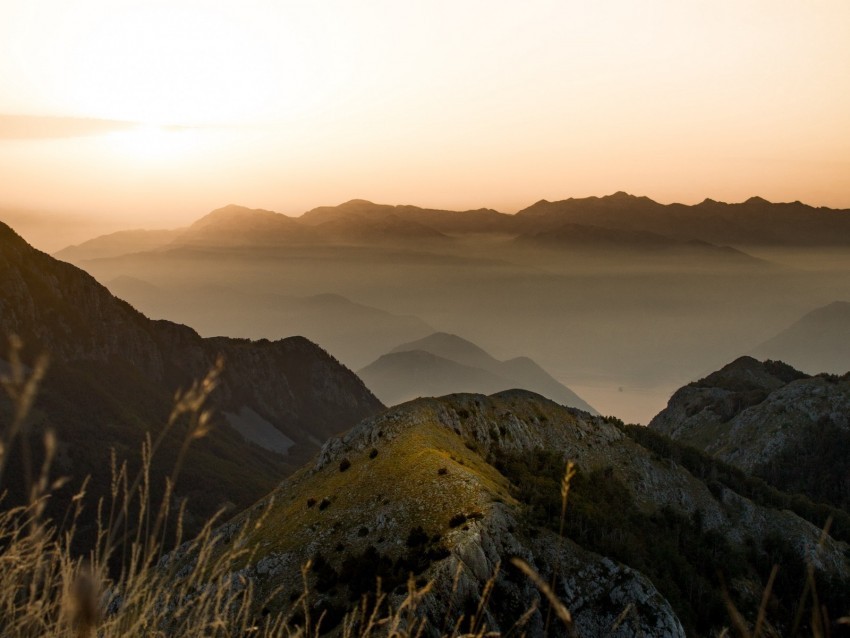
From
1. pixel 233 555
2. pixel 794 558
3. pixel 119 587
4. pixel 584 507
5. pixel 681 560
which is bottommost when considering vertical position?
pixel 794 558

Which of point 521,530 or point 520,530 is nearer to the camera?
point 520,530

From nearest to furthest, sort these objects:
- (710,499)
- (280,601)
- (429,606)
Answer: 1. (429,606)
2. (280,601)
3. (710,499)

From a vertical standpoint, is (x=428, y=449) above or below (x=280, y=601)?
above

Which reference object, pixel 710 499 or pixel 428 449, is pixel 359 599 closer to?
pixel 428 449

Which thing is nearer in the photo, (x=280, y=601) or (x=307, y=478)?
(x=280, y=601)

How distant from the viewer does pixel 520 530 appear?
62.9 meters

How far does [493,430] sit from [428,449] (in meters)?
21.0

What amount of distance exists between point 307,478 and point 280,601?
28.3 m

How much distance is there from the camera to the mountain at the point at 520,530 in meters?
56.5

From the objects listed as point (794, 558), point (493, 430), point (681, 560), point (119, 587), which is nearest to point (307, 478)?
point (493, 430)

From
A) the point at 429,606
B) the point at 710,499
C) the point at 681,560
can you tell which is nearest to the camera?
the point at 429,606

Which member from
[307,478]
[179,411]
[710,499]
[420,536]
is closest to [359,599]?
[420,536]

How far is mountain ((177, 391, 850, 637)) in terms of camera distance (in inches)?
2224

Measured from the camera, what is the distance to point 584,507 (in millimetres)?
78438
